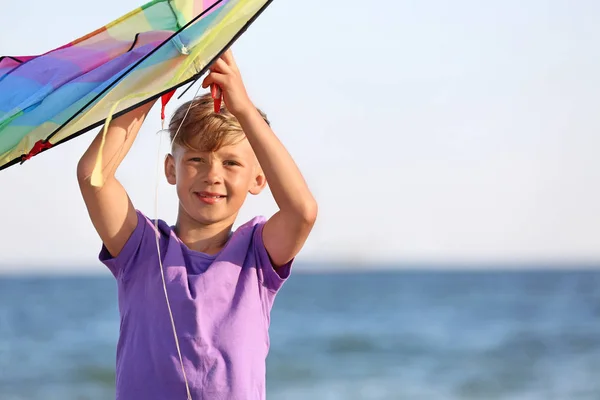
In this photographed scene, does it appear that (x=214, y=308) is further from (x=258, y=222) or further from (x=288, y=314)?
(x=288, y=314)

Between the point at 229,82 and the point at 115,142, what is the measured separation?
0.30 m

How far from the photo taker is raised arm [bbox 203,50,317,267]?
2.41 metres

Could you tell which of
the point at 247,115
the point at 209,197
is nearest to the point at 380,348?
the point at 209,197

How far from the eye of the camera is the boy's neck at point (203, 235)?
2695 millimetres

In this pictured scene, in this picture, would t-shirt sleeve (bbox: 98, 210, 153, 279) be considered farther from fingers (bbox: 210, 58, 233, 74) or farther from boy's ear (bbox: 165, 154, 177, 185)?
fingers (bbox: 210, 58, 233, 74)

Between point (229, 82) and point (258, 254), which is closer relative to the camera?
point (229, 82)

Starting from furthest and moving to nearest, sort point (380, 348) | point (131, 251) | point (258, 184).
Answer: point (380, 348)
point (258, 184)
point (131, 251)

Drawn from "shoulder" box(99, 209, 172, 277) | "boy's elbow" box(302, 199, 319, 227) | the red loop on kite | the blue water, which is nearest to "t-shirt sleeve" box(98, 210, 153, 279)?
"shoulder" box(99, 209, 172, 277)

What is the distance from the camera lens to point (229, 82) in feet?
7.90

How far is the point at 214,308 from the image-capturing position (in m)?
2.54

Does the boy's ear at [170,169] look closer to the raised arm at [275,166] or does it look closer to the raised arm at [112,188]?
the raised arm at [112,188]

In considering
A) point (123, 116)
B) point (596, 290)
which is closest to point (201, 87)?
point (123, 116)

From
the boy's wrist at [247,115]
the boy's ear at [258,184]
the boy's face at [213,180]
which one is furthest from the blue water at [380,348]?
the boy's wrist at [247,115]

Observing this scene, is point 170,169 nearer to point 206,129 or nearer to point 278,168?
point 206,129
